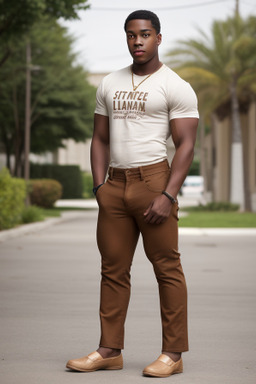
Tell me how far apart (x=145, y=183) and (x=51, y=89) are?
32.6 metres

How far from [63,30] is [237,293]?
30.0 meters

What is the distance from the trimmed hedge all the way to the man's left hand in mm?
46647

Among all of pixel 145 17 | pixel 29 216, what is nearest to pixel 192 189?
pixel 29 216

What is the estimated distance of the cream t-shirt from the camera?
16.3ft

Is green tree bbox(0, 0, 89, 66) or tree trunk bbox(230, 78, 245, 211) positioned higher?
green tree bbox(0, 0, 89, 66)

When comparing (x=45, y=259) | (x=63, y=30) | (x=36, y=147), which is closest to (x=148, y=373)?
(x=45, y=259)

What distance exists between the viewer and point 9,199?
1995cm

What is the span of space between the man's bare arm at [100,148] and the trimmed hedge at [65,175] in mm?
46236

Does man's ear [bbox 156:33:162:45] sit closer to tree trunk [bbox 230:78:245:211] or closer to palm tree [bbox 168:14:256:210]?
palm tree [bbox 168:14:256:210]

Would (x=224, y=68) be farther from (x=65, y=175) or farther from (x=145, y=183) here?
(x=145, y=183)

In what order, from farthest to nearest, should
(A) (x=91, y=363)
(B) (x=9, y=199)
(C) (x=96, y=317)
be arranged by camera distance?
1. (B) (x=9, y=199)
2. (C) (x=96, y=317)
3. (A) (x=91, y=363)

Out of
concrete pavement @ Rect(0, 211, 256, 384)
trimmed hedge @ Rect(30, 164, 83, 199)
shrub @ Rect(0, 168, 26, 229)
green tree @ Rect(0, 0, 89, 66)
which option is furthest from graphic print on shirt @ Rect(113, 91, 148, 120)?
trimmed hedge @ Rect(30, 164, 83, 199)

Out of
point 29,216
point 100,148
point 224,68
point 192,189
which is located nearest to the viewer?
point 100,148

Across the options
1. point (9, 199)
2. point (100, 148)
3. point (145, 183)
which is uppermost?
point (100, 148)
